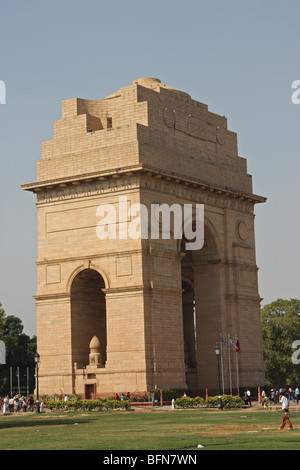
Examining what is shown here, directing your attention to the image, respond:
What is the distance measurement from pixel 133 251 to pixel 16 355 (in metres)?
44.6

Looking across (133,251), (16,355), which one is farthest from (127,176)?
(16,355)

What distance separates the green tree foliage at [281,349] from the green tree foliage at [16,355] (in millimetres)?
23811

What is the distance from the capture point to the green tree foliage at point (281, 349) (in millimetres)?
94875

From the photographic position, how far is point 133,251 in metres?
50.3

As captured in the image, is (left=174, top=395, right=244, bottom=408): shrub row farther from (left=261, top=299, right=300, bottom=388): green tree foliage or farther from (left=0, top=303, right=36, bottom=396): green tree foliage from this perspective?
(left=261, top=299, right=300, bottom=388): green tree foliage

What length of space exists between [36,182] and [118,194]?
574 centimetres

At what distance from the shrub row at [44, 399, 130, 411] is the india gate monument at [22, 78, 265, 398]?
8.27ft

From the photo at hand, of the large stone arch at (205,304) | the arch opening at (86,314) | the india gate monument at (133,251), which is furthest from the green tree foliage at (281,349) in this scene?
the arch opening at (86,314)

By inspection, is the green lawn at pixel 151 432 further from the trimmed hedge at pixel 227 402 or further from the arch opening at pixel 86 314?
the arch opening at pixel 86 314

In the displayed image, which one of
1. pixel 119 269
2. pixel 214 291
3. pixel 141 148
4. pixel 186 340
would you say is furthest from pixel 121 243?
pixel 186 340

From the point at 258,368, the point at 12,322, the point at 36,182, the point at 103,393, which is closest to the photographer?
the point at 103,393

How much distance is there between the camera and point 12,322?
95.2 m

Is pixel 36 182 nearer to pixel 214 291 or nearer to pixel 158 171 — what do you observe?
pixel 158 171

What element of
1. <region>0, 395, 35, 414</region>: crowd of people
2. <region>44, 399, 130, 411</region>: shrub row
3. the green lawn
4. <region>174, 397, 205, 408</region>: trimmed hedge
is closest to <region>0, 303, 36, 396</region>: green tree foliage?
<region>0, 395, 35, 414</region>: crowd of people
